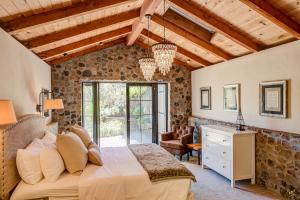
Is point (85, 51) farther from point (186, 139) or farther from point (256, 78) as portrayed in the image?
point (256, 78)

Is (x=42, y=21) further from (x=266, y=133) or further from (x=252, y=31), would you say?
(x=266, y=133)

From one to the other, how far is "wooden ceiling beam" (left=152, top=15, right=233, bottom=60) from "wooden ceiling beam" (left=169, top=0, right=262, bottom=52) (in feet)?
2.21

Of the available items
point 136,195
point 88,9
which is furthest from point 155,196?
point 88,9

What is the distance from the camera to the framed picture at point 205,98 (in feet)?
19.5

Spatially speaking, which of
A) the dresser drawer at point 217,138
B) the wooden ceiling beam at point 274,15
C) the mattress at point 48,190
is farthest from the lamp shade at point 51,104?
the wooden ceiling beam at point 274,15

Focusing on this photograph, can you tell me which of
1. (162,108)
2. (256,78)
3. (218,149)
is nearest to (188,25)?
(256,78)

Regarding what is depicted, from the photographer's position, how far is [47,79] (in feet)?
17.7

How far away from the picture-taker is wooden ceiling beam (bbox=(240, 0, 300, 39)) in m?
2.87

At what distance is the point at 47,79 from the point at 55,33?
6.34ft

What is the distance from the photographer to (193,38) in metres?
4.63

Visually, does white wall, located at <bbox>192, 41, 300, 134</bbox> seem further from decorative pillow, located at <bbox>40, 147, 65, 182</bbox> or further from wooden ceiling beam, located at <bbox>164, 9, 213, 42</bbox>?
decorative pillow, located at <bbox>40, 147, 65, 182</bbox>

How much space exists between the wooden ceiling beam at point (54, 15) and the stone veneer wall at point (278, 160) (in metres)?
3.16

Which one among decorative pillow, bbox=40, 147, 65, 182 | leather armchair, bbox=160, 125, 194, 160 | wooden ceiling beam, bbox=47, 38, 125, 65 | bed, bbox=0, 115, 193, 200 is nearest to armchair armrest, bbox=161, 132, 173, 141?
leather armchair, bbox=160, 125, 194, 160

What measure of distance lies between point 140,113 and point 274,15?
14.5ft
